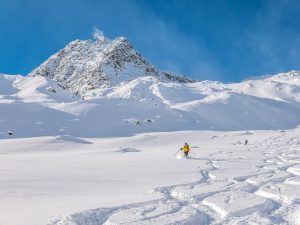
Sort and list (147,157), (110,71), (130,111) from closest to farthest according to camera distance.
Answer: (147,157)
(130,111)
(110,71)

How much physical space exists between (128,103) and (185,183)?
56.6 meters

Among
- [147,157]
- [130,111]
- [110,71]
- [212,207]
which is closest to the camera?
[212,207]

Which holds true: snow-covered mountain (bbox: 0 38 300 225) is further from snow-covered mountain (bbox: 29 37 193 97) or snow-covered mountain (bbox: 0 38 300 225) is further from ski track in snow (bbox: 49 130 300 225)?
snow-covered mountain (bbox: 29 37 193 97)

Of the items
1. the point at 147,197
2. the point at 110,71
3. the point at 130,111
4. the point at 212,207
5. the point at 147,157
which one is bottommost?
the point at 212,207

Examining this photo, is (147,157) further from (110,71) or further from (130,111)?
(110,71)

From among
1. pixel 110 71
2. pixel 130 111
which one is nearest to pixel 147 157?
pixel 130 111

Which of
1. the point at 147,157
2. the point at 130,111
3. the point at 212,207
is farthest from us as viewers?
the point at 130,111

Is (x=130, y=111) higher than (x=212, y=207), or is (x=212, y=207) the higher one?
(x=130, y=111)

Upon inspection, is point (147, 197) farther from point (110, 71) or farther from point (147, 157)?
point (110, 71)

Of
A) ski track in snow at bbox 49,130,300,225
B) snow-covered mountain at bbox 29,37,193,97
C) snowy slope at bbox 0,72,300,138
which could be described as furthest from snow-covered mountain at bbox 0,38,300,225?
snow-covered mountain at bbox 29,37,193,97

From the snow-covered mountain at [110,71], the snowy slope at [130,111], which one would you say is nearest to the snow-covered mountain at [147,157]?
the snowy slope at [130,111]

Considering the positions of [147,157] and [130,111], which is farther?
[130,111]

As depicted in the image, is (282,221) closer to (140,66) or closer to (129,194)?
(129,194)

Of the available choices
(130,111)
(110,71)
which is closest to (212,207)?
(130,111)
